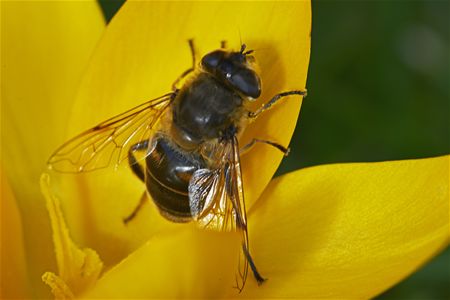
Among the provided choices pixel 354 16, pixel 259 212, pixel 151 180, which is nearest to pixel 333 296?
pixel 259 212

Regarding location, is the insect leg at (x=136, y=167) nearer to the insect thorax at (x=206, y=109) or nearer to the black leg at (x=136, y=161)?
the black leg at (x=136, y=161)

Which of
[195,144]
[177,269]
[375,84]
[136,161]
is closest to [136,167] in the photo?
[136,161]

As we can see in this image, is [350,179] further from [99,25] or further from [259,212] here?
[99,25]

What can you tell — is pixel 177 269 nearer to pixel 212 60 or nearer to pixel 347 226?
pixel 347 226

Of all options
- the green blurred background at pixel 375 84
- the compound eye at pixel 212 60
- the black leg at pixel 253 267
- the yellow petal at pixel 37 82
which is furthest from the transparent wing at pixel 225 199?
the green blurred background at pixel 375 84

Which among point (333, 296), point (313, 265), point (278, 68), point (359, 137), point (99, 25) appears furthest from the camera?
point (359, 137)

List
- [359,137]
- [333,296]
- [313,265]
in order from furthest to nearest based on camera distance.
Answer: [359,137]
[313,265]
[333,296]

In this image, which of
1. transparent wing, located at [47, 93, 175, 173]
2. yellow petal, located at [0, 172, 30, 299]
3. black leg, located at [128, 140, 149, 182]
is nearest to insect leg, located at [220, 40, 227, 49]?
transparent wing, located at [47, 93, 175, 173]
